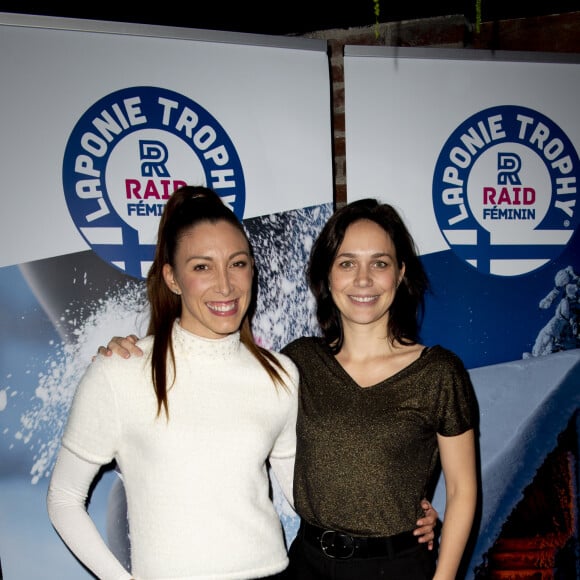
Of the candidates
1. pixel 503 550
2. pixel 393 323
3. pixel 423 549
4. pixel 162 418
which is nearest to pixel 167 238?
pixel 162 418

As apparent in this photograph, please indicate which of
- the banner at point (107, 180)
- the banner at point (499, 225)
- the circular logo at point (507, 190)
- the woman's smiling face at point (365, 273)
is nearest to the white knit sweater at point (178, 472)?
the woman's smiling face at point (365, 273)

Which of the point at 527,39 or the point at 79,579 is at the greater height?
the point at 527,39

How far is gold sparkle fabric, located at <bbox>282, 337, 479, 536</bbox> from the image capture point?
156 cm

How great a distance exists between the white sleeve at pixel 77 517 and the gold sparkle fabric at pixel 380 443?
22.3 inches

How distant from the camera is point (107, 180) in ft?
6.71

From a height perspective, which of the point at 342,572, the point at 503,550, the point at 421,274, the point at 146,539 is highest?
the point at 421,274

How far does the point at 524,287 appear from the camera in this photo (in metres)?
2.38

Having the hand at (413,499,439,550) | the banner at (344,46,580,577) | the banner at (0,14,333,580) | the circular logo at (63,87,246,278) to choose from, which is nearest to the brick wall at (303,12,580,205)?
the banner at (344,46,580,577)

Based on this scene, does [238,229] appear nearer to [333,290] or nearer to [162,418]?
[333,290]

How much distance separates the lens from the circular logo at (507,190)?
233 cm

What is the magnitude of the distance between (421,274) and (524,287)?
0.48m

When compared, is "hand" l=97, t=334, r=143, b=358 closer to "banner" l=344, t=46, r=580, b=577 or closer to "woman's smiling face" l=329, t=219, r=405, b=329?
"woman's smiling face" l=329, t=219, r=405, b=329

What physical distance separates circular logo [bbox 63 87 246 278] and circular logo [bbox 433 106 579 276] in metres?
0.96

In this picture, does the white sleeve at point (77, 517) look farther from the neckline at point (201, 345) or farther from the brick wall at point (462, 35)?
the brick wall at point (462, 35)
